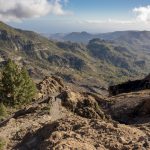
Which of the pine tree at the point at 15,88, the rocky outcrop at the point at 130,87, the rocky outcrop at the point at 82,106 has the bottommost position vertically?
the rocky outcrop at the point at 130,87

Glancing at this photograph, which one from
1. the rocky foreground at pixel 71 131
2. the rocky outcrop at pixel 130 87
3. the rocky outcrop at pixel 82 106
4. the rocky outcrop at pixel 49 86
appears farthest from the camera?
the rocky outcrop at pixel 130 87

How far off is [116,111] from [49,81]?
46.4 meters

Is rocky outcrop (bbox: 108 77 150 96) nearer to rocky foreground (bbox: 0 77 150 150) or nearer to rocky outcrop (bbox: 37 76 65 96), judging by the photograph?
rocky outcrop (bbox: 37 76 65 96)

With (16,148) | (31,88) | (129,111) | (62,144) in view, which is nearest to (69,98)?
(129,111)

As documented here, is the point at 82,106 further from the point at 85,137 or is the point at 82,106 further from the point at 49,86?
the point at 49,86

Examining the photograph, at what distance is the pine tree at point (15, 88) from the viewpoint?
88.6 m

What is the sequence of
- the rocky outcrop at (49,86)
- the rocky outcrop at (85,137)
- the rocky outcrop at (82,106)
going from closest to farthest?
the rocky outcrop at (85,137)
the rocky outcrop at (82,106)
the rocky outcrop at (49,86)

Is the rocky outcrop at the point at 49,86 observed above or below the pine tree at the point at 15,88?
below

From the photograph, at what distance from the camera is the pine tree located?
88.6m

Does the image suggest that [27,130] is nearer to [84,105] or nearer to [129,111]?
[84,105]

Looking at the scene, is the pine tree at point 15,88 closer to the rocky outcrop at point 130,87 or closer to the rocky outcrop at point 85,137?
the rocky outcrop at point 130,87

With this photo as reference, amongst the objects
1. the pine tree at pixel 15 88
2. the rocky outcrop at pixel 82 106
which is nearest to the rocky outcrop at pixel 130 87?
the pine tree at pixel 15 88

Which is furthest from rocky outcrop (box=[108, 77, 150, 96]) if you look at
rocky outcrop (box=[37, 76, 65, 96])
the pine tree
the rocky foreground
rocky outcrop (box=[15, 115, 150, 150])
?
rocky outcrop (box=[15, 115, 150, 150])

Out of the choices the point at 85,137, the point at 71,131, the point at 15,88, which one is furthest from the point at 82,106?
the point at 15,88
